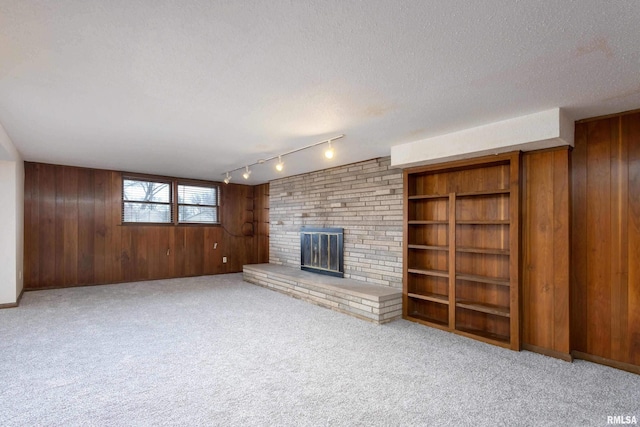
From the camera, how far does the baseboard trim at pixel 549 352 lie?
2.95 metres

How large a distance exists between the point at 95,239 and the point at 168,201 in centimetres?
152

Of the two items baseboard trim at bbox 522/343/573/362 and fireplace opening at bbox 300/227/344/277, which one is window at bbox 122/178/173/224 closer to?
fireplace opening at bbox 300/227/344/277

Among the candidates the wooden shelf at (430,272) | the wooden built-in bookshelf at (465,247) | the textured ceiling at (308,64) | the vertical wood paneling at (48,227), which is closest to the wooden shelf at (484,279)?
the wooden built-in bookshelf at (465,247)

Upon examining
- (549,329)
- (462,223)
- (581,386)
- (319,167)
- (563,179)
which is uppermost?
(319,167)

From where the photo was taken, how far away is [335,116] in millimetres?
3039

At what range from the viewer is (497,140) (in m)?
3.16

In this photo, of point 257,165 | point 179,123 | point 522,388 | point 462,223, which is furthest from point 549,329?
point 257,165

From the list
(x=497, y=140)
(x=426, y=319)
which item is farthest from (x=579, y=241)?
(x=426, y=319)

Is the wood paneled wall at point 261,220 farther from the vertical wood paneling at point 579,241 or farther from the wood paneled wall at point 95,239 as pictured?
the vertical wood paneling at point 579,241

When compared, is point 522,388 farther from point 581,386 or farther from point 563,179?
point 563,179

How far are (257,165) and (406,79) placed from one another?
150 inches

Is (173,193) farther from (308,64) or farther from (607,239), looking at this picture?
(607,239)

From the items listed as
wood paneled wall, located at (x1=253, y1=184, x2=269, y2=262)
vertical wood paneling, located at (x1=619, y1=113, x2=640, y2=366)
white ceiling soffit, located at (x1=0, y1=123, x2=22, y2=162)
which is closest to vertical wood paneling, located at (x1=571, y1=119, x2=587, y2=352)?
vertical wood paneling, located at (x1=619, y1=113, x2=640, y2=366)

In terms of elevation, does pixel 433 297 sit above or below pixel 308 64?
below
